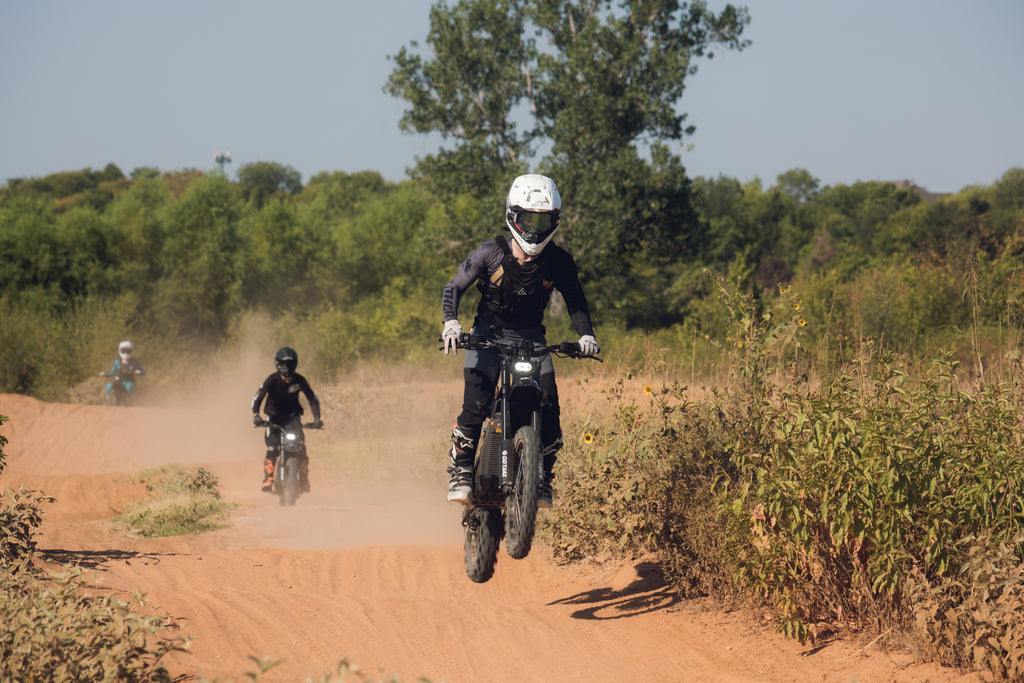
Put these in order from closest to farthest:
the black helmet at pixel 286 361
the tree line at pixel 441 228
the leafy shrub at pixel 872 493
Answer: the leafy shrub at pixel 872 493 < the black helmet at pixel 286 361 < the tree line at pixel 441 228

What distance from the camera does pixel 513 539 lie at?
6.49 meters

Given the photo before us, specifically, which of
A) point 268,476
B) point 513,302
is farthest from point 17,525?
point 268,476

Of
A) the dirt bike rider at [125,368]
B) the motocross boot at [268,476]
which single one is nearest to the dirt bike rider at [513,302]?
the motocross boot at [268,476]

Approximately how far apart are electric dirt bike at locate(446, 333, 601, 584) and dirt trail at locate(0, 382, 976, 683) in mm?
768

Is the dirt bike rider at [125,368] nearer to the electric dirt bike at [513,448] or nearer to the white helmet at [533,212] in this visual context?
the electric dirt bike at [513,448]

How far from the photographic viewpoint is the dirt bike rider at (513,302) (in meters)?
6.56

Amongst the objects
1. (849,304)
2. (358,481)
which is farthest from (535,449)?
(849,304)

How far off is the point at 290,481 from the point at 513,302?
674cm

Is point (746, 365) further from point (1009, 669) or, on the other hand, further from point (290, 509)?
point (290, 509)

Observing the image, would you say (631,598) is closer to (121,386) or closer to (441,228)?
(121,386)

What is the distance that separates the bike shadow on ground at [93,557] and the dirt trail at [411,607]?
0.10 ft

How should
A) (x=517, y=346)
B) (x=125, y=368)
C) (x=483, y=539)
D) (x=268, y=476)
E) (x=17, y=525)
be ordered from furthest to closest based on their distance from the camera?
1. (x=125, y=368)
2. (x=268, y=476)
3. (x=483, y=539)
4. (x=517, y=346)
5. (x=17, y=525)

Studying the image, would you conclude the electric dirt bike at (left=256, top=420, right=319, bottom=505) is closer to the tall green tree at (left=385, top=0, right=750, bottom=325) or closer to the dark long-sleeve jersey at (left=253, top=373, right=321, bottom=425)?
the dark long-sleeve jersey at (left=253, top=373, right=321, bottom=425)

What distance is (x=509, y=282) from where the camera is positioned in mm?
6734
